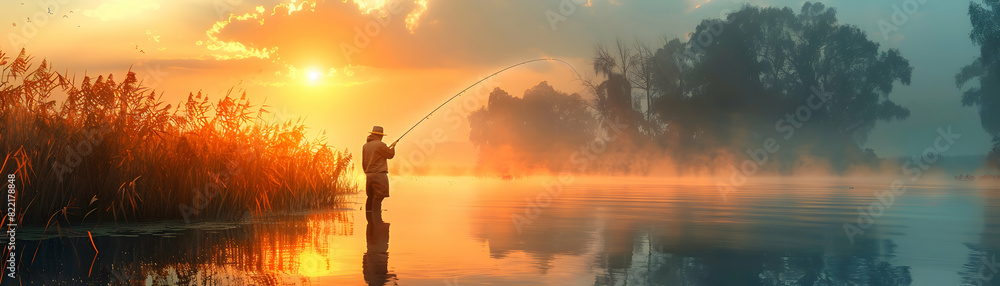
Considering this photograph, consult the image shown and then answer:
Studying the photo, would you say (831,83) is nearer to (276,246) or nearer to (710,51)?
(710,51)

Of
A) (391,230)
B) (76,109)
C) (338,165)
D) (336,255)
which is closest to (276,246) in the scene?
(336,255)

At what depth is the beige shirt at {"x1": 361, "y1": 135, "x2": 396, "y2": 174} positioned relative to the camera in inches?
722

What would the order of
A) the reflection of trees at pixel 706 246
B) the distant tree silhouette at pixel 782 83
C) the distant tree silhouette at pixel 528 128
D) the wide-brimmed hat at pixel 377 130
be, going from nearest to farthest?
the reflection of trees at pixel 706 246 < the wide-brimmed hat at pixel 377 130 < the distant tree silhouette at pixel 782 83 < the distant tree silhouette at pixel 528 128

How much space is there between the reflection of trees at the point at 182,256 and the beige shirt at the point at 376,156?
14.6 feet

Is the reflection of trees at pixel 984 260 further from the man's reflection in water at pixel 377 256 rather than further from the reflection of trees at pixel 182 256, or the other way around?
the reflection of trees at pixel 182 256

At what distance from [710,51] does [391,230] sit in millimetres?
58902

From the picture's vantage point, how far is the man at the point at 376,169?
1833 cm

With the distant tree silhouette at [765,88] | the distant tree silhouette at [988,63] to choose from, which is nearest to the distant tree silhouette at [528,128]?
the distant tree silhouette at [765,88]

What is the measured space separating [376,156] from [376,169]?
0.28 m

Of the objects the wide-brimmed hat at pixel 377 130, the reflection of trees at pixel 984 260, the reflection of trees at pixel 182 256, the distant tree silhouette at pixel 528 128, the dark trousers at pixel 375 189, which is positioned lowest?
the reflection of trees at pixel 984 260

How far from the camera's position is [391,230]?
1402cm

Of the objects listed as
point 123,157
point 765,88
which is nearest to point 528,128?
point 765,88

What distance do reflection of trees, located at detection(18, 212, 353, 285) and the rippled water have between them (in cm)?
2

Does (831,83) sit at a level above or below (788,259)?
above
